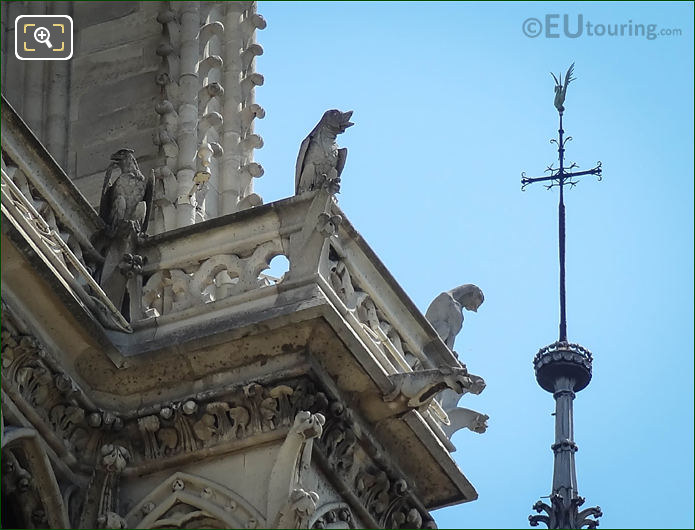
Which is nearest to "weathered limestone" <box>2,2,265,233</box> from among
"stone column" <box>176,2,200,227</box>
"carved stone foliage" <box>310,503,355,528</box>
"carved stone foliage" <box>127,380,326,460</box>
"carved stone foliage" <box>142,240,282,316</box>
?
"stone column" <box>176,2,200,227</box>

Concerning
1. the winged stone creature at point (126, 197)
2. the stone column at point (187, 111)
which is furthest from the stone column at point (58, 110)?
the winged stone creature at point (126, 197)

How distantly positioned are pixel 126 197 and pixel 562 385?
10302 mm

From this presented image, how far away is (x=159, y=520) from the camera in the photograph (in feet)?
75.9

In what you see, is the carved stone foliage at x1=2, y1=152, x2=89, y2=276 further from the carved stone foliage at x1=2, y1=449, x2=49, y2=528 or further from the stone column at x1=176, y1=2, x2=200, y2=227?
the stone column at x1=176, y1=2, x2=200, y2=227

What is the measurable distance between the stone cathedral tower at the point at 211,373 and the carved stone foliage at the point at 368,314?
2cm

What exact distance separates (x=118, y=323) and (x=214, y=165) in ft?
13.9

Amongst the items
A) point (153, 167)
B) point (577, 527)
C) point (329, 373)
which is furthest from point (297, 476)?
point (577, 527)

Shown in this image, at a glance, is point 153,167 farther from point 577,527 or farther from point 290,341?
point 577,527

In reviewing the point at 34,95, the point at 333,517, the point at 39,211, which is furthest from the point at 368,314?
the point at 34,95

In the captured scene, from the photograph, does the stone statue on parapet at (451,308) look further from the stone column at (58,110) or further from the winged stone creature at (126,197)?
the stone column at (58,110)

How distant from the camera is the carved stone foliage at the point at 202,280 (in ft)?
77.4

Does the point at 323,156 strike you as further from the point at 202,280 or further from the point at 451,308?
the point at 451,308

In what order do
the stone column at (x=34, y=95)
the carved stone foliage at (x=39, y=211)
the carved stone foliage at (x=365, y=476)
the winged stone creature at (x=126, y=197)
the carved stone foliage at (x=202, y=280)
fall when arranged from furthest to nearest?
the stone column at (x=34, y=95), the winged stone creature at (x=126, y=197), the carved stone foliage at (x=202, y=280), the carved stone foliage at (x=365, y=476), the carved stone foliage at (x=39, y=211)

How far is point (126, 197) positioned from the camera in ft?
80.5
